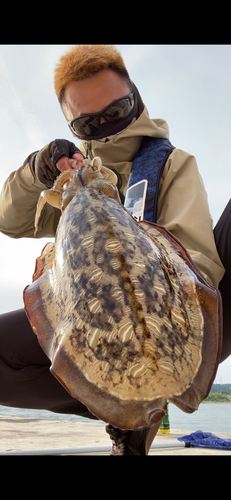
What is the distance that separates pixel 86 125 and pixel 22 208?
647 millimetres

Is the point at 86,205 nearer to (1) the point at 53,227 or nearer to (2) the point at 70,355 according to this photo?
(2) the point at 70,355

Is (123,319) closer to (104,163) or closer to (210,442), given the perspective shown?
(104,163)

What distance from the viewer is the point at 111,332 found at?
78cm

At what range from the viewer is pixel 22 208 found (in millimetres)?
2176

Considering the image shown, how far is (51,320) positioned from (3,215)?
1.52m

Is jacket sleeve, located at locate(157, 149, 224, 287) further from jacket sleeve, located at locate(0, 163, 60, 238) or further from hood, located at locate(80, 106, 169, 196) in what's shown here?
jacket sleeve, located at locate(0, 163, 60, 238)

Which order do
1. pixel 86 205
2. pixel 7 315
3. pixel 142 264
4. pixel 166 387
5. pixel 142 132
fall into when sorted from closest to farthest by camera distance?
pixel 166 387
pixel 142 264
pixel 86 205
pixel 7 315
pixel 142 132

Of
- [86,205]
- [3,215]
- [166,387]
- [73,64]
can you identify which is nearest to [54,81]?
[73,64]

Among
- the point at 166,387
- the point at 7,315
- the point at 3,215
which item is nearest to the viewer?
the point at 166,387

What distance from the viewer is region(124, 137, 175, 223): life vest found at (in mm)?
1793

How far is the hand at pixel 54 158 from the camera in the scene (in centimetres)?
150

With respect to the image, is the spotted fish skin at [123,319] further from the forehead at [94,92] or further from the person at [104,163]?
the forehead at [94,92]

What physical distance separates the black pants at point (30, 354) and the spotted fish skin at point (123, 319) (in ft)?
2.30

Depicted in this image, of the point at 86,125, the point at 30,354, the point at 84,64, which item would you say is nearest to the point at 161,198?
the point at 86,125
